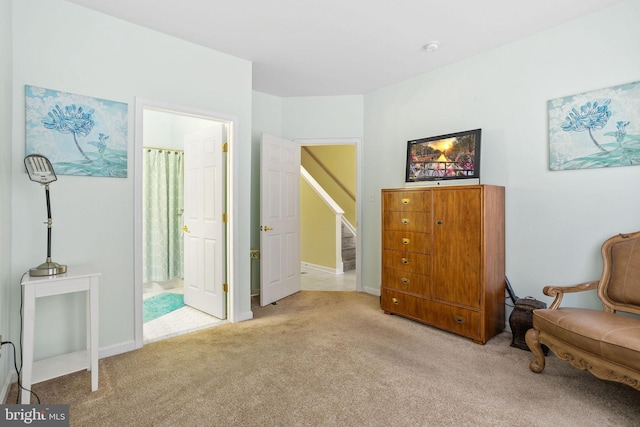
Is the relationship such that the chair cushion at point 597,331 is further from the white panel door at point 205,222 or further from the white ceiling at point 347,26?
the white panel door at point 205,222

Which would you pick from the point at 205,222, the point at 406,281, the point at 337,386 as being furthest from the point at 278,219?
the point at 337,386

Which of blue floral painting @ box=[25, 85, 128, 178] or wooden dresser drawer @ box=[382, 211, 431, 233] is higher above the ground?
blue floral painting @ box=[25, 85, 128, 178]

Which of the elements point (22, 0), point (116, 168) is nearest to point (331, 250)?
point (116, 168)

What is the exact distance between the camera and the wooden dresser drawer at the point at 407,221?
3121 mm

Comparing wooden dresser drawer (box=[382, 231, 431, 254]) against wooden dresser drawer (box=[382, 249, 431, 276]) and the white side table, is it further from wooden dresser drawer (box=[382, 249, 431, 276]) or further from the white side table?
the white side table

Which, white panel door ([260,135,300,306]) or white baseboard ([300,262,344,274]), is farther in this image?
white baseboard ([300,262,344,274])

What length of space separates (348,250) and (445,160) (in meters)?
3.05

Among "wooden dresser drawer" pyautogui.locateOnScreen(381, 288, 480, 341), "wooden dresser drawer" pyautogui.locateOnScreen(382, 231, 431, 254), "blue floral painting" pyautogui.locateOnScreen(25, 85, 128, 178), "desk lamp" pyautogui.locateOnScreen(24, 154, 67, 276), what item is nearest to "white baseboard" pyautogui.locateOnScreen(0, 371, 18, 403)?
"desk lamp" pyautogui.locateOnScreen(24, 154, 67, 276)

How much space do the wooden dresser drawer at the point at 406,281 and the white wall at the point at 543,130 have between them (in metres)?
0.80

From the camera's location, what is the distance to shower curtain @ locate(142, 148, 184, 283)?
4520mm

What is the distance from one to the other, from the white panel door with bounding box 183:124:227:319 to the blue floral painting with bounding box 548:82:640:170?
3028 millimetres

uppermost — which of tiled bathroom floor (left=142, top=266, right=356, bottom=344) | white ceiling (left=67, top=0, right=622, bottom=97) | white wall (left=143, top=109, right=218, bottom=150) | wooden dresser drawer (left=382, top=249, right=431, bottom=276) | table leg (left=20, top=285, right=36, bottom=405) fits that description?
white ceiling (left=67, top=0, right=622, bottom=97)

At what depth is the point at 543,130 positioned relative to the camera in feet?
9.26

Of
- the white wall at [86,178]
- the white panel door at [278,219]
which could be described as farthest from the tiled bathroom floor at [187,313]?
the white panel door at [278,219]
